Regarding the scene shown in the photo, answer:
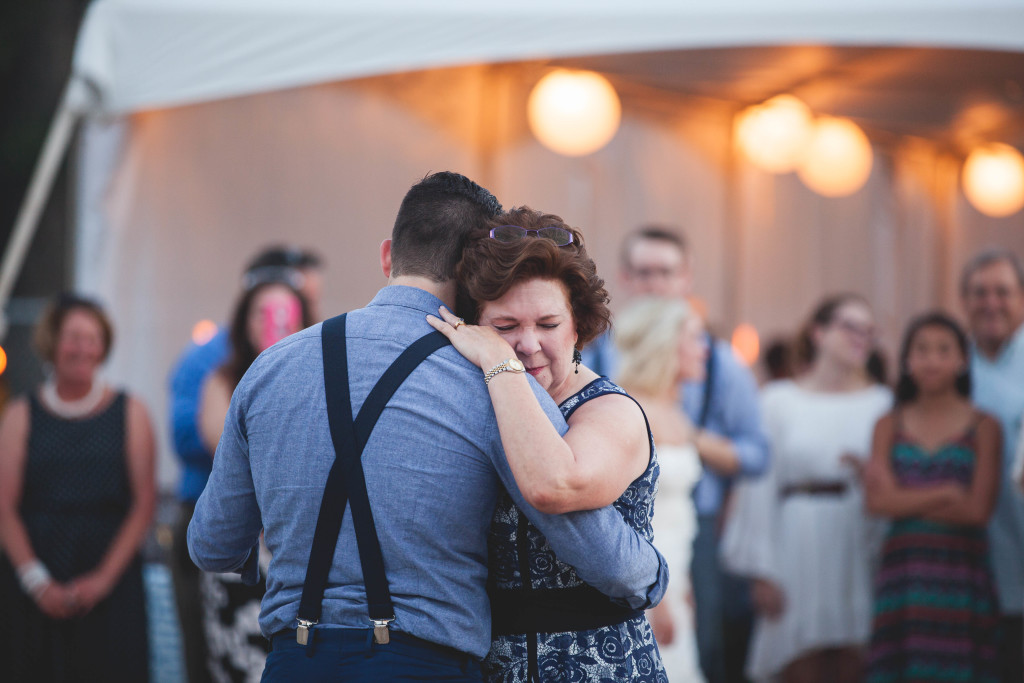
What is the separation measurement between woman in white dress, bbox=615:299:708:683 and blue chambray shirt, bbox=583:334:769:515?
24 cm

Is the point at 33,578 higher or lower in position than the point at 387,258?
lower

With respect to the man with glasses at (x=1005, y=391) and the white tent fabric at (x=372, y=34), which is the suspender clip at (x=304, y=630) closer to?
the white tent fabric at (x=372, y=34)

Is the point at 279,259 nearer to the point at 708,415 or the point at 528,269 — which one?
the point at 708,415

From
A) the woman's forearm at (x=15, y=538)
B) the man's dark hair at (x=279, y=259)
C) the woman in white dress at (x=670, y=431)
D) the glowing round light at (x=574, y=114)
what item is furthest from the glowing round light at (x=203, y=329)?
the woman in white dress at (x=670, y=431)

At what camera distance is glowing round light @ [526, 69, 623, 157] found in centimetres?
589

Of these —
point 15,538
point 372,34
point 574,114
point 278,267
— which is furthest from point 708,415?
point 15,538

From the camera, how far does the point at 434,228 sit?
1959mm

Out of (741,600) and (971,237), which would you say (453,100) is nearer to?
(741,600)

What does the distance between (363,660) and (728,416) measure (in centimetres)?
301

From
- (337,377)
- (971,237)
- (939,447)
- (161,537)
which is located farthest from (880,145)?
(337,377)

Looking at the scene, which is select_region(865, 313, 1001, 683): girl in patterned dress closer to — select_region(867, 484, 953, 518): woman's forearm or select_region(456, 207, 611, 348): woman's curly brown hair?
select_region(867, 484, 953, 518): woman's forearm

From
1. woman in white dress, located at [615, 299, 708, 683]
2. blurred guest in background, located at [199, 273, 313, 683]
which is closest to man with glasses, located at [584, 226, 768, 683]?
woman in white dress, located at [615, 299, 708, 683]

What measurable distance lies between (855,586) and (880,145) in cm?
444

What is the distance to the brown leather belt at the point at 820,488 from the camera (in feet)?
16.7
